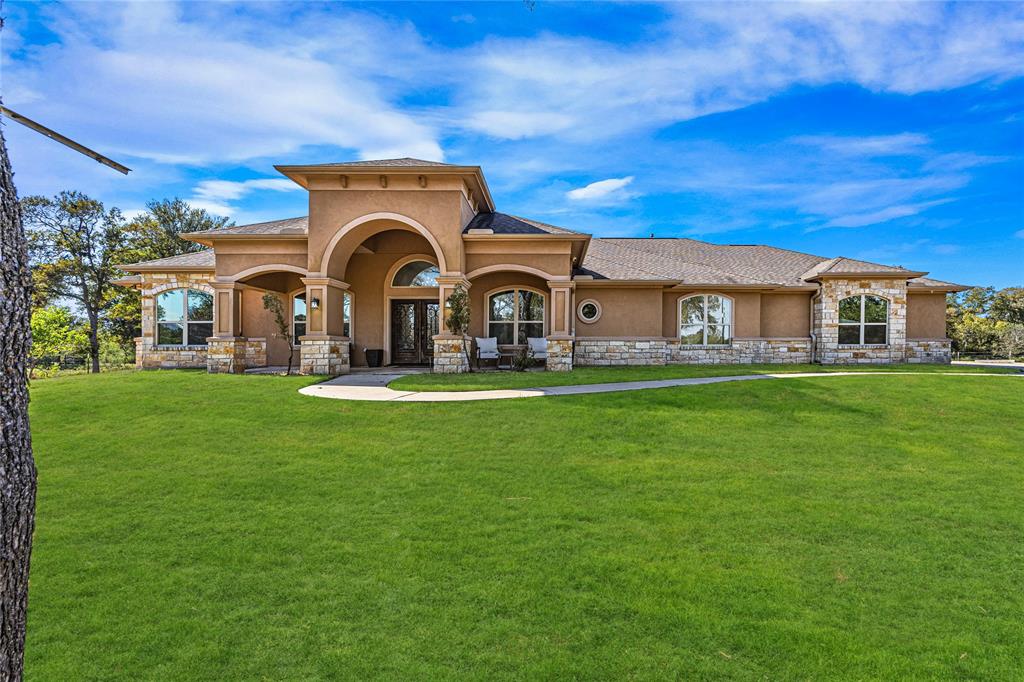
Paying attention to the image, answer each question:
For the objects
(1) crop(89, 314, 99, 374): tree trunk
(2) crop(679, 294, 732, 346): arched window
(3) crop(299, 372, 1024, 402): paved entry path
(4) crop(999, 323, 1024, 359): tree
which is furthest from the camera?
(4) crop(999, 323, 1024, 359): tree

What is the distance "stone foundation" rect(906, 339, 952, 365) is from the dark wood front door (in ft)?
57.3

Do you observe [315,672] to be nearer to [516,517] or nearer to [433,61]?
[516,517]

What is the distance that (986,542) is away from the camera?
495cm

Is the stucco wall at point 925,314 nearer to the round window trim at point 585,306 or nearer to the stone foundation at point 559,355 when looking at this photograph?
the round window trim at point 585,306

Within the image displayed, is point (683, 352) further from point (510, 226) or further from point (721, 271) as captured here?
Result: point (510, 226)

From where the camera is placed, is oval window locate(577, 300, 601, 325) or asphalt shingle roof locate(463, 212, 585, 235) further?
oval window locate(577, 300, 601, 325)

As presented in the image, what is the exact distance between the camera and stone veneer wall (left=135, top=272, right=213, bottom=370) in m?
18.5

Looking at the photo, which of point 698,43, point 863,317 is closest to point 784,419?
point 698,43

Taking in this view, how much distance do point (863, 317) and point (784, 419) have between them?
13.4 metres

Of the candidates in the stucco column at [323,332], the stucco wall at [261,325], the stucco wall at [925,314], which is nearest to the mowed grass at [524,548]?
the stucco column at [323,332]

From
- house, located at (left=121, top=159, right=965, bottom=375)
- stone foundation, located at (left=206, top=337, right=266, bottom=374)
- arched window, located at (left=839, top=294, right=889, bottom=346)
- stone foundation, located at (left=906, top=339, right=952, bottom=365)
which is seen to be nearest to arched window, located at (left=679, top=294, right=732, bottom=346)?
house, located at (left=121, top=159, right=965, bottom=375)

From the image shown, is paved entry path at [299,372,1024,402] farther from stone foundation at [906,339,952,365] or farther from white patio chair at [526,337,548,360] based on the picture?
stone foundation at [906,339,952,365]

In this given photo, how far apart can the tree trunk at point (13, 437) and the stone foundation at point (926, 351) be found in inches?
967

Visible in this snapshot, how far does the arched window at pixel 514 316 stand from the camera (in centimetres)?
1834
